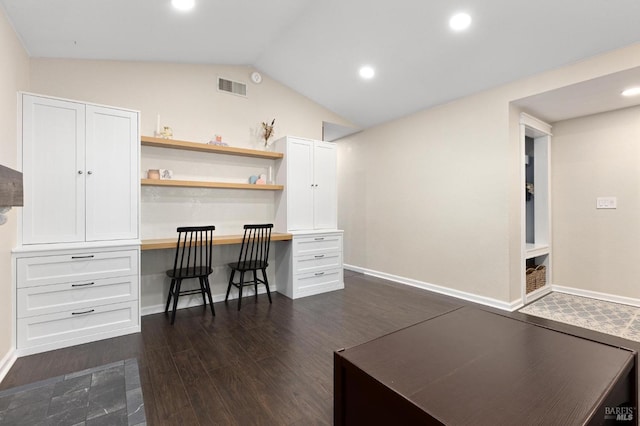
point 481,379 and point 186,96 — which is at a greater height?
point 186,96

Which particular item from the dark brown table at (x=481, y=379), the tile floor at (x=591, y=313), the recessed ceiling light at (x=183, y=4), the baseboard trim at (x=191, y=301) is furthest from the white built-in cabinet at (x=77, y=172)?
the tile floor at (x=591, y=313)

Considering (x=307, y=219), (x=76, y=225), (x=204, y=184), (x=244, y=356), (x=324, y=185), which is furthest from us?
(x=324, y=185)

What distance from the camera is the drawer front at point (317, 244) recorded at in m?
3.88

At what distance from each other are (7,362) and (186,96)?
293 cm

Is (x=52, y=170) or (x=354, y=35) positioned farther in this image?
(x=354, y=35)

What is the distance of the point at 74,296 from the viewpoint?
2.51 m

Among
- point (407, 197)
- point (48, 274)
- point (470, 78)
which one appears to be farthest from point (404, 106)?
point (48, 274)

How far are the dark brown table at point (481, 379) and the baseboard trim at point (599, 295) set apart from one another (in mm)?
3253

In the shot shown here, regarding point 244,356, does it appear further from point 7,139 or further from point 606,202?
point 606,202

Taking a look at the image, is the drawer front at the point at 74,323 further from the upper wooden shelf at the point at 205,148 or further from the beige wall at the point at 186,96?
the beige wall at the point at 186,96

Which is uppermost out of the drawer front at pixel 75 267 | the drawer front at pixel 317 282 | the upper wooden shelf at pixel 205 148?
the upper wooden shelf at pixel 205 148

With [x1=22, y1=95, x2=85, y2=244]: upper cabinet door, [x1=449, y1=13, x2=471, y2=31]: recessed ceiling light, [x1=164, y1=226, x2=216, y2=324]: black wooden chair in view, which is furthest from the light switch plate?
[x1=22, y1=95, x2=85, y2=244]: upper cabinet door

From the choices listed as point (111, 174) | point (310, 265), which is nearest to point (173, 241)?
point (111, 174)

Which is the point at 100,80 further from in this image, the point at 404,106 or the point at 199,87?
the point at 404,106
